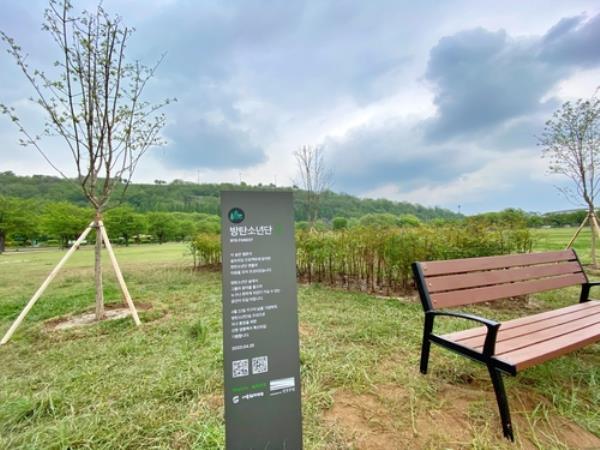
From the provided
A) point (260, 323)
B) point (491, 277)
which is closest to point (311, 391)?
point (260, 323)

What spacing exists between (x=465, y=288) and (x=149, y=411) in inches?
104

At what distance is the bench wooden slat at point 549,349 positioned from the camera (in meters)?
1.57

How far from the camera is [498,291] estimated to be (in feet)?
8.32

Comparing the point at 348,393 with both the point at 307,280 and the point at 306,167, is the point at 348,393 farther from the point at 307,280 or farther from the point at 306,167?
the point at 306,167

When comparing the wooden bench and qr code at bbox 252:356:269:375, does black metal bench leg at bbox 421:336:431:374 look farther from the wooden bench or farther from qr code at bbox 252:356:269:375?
qr code at bbox 252:356:269:375

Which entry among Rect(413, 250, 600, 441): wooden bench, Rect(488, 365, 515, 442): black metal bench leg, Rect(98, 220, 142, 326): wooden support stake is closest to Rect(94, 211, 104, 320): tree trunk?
Rect(98, 220, 142, 326): wooden support stake

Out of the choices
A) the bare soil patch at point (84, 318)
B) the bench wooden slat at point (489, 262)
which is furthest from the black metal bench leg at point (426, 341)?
the bare soil patch at point (84, 318)

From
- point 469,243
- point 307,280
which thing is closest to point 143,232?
point 307,280

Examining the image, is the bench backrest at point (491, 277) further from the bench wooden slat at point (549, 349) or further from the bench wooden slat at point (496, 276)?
the bench wooden slat at point (549, 349)

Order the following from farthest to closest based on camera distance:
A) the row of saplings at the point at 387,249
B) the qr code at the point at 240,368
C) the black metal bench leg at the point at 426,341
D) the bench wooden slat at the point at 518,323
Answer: the row of saplings at the point at 387,249, the black metal bench leg at the point at 426,341, the bench wooden slat at the point at 518,323, the qr code at the point at 240,368

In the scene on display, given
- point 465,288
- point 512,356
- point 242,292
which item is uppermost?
point 242,292

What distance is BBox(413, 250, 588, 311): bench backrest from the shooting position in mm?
2203

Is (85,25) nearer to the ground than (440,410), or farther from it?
farther from it

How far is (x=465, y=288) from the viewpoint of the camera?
2.37 m
